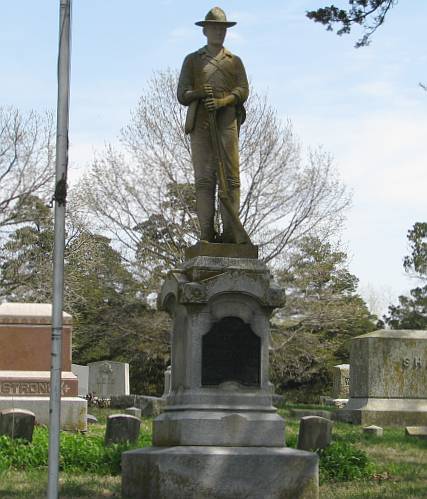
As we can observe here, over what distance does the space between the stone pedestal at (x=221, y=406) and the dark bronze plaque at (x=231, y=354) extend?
1 cm

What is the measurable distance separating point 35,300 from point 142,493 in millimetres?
21816

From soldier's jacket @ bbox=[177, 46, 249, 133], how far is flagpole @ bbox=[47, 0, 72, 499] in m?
3.40

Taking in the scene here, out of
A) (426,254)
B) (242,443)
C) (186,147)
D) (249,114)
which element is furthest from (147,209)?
(426,254)

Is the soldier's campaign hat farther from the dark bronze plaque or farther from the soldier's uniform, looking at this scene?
the dark bronze plaque

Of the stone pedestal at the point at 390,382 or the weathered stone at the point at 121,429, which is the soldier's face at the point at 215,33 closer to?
the weathered stone at the point at 121,429

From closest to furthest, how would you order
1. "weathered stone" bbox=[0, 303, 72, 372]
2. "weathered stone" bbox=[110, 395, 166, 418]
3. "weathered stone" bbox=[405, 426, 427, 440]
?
"weathered stone" bbox=[405, 426, 427, 440]
"weathered stone" bbox=[0, 303, 72, 372]
"weathered stone" bbox=[110, 395, 166, 418]

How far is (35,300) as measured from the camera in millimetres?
31000

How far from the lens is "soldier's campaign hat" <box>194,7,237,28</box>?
1108 centimetres

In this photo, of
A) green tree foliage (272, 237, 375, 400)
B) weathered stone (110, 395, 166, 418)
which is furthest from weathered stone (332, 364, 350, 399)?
weathered stone (110, 395, 166, 418)

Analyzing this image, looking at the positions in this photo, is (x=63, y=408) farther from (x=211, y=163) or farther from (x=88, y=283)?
(x=88, y=283)

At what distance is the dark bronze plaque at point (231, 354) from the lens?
1023 cm

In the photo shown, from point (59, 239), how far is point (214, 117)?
3.90m

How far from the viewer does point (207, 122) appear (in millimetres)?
11031

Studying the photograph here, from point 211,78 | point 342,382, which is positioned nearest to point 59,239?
point 211,78
